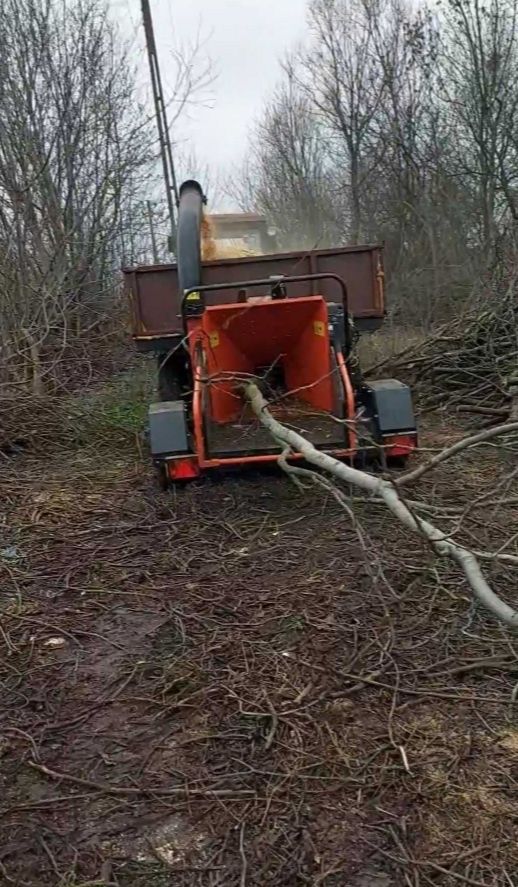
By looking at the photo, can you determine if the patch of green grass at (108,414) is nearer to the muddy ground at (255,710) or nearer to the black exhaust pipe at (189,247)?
the black exhaust pipe at (189,247)

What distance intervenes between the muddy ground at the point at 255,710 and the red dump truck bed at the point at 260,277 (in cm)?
228

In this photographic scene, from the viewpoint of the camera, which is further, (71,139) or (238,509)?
(71,139)

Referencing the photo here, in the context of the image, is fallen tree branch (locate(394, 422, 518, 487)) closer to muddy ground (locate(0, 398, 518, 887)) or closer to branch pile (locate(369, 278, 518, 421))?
muddy ground (locate(0, 398, 518, 887))

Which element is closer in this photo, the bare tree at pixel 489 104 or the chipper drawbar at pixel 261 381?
Result: the chipper drawbar at pixel 261 381

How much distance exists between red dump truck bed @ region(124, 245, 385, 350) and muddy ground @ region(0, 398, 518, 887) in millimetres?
2276

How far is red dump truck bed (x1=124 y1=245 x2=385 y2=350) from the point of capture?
6.36 meters

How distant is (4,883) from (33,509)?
136 inches

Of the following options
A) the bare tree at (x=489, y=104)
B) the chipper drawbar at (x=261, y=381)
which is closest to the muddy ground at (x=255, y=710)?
the chipper drawbar at (x=261, y=381)

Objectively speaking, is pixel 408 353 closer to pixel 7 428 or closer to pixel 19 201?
pixel 7 428

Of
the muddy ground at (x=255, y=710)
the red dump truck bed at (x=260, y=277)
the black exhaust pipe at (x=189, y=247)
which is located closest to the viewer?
the muddy ground at (x=255, y=710)

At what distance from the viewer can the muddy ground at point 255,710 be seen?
7.14ft

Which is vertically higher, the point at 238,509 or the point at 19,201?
the point at 19,201

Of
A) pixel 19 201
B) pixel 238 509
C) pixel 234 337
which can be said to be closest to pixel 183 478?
pixel 238 509

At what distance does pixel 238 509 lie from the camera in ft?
16.6
